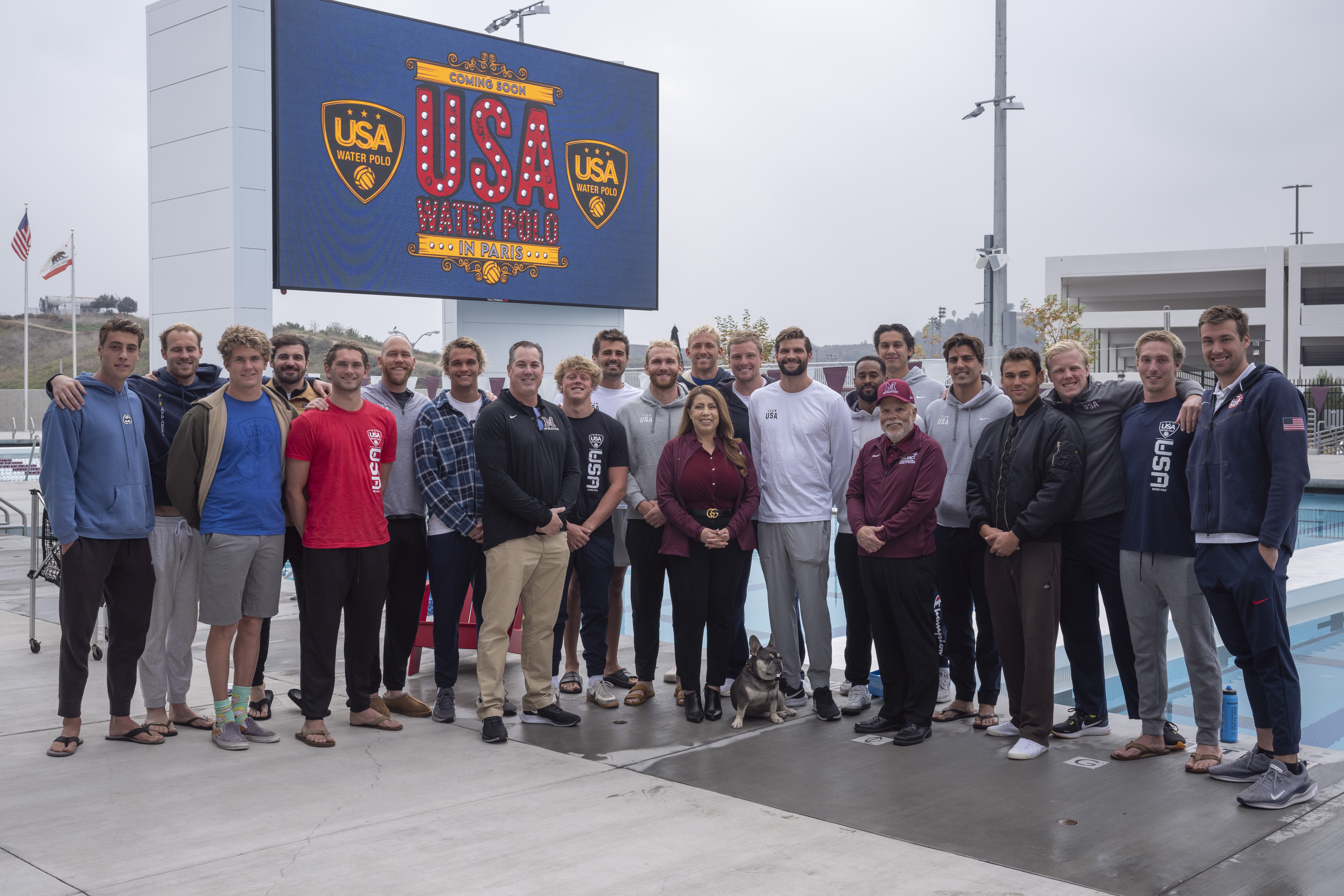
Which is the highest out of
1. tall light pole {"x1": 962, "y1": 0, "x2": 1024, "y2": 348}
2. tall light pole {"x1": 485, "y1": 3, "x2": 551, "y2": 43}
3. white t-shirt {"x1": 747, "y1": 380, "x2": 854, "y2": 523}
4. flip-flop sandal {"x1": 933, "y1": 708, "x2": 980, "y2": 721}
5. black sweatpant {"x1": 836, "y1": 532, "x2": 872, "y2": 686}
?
tall light pole {"x1": 485, "y1": 3, "x2": 551, "y2": 43}

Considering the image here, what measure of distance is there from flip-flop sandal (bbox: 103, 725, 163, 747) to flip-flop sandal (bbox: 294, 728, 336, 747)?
682 mm

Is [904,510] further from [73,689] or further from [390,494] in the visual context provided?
[73,689]

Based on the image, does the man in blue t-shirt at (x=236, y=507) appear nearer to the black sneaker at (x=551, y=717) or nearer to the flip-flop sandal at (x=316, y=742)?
the flip-flop sandal at (x=316, y=742)

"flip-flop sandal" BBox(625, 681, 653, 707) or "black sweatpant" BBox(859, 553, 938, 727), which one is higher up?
"black sweatpant" BBox(859, 553, 938, 727)

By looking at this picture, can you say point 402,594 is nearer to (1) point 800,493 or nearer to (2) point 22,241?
(1) point 800,493

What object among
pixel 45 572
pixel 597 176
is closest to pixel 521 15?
pixel 597 176

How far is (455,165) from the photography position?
19.1m

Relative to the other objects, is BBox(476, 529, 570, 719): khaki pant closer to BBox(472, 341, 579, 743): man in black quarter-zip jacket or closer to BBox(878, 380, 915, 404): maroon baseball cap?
BBox(472, 341, 579, 743): man in black quarter-zip jacket

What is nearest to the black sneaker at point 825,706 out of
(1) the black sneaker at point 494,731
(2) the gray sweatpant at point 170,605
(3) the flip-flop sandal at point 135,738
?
(1) the black sneaker at point 494,731

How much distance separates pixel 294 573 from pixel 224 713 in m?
0.79

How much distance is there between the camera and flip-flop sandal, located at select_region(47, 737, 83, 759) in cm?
494

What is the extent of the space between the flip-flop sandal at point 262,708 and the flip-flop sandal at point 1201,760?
4.56 meters

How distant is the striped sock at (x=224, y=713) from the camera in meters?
5.12

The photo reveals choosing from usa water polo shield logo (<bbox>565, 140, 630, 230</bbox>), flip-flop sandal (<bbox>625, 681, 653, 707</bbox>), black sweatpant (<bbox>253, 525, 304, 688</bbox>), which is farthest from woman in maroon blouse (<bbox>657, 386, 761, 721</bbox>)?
usa water polo shield logo (<bbox>565, 140, 630, 230</bbox>)
